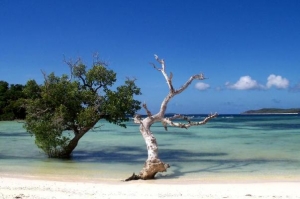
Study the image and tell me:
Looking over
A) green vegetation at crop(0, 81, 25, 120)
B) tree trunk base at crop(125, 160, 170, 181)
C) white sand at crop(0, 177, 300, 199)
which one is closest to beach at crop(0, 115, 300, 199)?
white sand at crop(0, 177, 300, 199)

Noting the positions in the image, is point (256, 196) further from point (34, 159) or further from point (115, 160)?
point (34, 159)

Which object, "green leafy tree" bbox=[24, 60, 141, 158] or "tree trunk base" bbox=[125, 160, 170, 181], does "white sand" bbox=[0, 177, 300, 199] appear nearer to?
"tree trunk base" bbox=[125, 160, 170, 181]

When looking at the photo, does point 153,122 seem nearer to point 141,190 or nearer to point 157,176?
point 157,176

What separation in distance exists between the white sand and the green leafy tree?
15.8 feet

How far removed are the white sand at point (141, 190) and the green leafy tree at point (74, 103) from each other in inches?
190

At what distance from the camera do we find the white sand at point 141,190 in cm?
868

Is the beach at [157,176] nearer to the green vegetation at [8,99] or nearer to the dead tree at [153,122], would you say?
the dead tree at [153,122]

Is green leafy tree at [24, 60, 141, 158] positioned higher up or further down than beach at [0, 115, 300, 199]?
higher up

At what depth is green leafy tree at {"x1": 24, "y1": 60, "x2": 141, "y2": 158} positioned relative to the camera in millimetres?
15336

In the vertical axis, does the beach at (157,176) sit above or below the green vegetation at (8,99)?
below

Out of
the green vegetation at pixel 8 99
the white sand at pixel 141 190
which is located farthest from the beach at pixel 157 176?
the green vegetation at pixel 8 99

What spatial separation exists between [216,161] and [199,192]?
676 centimetres

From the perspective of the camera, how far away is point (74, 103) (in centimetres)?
1540

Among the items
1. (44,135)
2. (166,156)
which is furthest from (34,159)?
(166,156)
